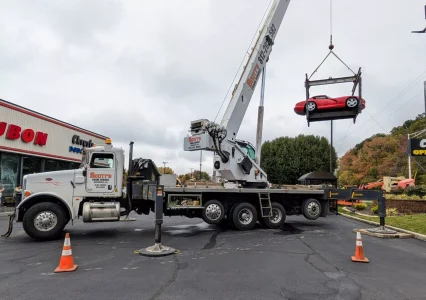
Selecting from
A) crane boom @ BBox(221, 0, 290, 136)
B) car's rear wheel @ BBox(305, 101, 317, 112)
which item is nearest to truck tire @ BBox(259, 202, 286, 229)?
crane boom @ BBox(221, 0, 290, 136)

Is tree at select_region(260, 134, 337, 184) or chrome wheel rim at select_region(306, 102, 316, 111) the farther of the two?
tree at select_region(260, 134, 337, 184)

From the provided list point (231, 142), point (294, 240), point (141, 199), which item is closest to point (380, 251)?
point (294, 240)

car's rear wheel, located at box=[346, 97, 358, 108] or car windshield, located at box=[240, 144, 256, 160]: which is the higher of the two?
car's rear wheel, located at box=[346, 97, 358, 108]

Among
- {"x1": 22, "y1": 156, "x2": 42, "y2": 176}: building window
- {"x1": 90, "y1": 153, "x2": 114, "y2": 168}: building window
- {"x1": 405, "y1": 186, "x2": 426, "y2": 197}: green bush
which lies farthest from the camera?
{"x1": 22, "y1": 156, "x2": 42, "y2": 176}: building window

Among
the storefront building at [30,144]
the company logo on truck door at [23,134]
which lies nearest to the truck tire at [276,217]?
the storefront building at [30,144]

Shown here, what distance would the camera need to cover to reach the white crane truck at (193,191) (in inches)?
381

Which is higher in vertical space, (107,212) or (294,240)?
(107,212)

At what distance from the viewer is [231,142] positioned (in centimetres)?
1263

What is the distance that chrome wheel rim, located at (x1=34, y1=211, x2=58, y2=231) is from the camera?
9.30 meters

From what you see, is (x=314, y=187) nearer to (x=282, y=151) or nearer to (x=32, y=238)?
(x=32, y=238)

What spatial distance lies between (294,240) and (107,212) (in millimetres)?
5527

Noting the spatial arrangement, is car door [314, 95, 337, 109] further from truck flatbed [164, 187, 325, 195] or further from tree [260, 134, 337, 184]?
tree [260, 134, 337, 184]

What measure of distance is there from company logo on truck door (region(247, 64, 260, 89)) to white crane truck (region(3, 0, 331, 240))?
35 millimetres

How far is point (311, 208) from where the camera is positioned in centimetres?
1246
